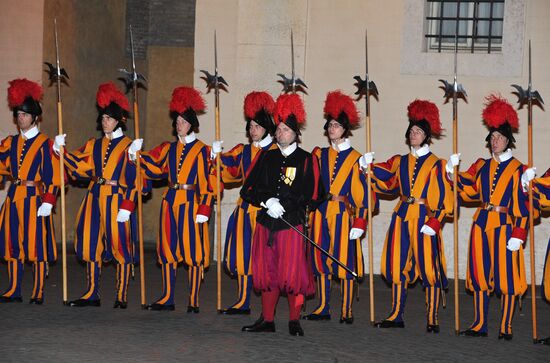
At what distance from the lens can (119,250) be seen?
957 cm

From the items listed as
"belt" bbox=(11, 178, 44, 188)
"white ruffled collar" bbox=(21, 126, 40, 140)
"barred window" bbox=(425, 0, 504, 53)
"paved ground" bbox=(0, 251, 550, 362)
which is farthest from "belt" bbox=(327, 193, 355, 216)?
"barred window" bbox=(425, 0, 504, 53)

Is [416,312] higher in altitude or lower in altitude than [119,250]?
lower

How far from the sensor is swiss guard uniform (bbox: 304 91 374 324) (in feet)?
30.6

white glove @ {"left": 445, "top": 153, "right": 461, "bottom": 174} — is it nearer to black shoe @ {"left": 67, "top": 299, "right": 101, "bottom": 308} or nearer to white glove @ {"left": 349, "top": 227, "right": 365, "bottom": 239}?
white glove @ {"left": 349, "top": 227, "right": 365, "bottom": 239}

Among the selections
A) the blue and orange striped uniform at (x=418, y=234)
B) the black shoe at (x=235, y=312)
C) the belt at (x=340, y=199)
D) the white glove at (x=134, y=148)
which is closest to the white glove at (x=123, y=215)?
the white glove at (x=134, y=148)

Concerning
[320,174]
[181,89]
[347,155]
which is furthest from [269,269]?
[181,89]

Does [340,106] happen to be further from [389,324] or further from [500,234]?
[389,324]

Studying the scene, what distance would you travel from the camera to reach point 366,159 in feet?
30.1

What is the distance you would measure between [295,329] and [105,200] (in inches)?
90.8

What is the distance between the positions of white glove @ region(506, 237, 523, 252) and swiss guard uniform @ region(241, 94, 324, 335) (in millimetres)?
1691

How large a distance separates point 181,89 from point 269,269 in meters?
2.15

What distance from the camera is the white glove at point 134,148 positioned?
9.42 meters

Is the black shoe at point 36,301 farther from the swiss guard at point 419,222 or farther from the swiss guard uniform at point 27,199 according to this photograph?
the swiss guard at point 419,222

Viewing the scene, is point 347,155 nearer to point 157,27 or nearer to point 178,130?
point 178,130
